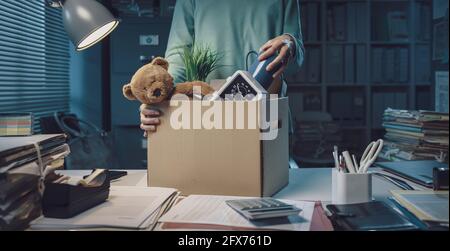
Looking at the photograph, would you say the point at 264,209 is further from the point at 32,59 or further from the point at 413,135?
the point at 32,59

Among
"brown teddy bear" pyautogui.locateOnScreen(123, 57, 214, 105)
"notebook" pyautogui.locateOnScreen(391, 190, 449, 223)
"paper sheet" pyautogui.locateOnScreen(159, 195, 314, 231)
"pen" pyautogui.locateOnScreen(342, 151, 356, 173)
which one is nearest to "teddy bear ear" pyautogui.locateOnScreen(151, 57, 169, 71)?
"brown teddy bear" pyautogui.locateOnScreen(123, 57, 214, 105)

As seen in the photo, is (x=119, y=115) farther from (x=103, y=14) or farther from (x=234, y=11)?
(x=103, y=14)

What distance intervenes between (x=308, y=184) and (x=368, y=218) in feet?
1.22

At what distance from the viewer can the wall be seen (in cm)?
340

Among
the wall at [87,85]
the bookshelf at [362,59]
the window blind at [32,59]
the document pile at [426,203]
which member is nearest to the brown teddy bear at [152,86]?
the document pile at [426,203]

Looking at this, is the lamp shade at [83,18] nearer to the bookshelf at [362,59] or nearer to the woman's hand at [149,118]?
the woman's hand at [149,118]

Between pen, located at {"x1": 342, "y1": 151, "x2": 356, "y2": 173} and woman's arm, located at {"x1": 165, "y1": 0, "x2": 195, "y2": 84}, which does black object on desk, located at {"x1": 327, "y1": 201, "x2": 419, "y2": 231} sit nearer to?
pen, located at {"x1": 342, "y1": 151, "x2": 356, "y2": 173}

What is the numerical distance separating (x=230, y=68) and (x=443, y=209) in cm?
102

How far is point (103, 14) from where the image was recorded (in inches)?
41.1

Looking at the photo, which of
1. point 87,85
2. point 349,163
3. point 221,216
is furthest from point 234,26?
point 87,85

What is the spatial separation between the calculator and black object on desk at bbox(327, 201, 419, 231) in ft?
0.23

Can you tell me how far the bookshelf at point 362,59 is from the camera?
3496mm
